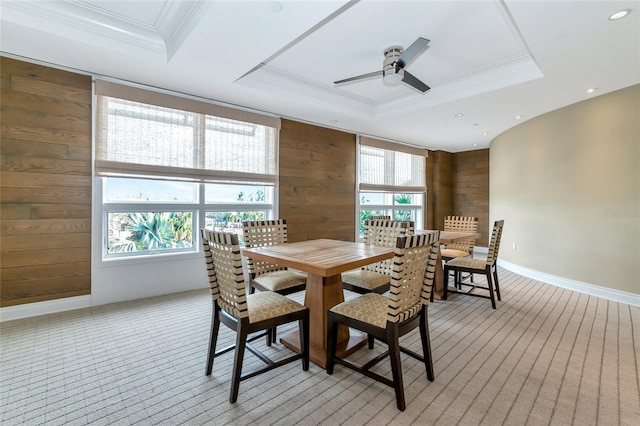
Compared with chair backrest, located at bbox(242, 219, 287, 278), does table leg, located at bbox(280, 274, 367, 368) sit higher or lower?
lower

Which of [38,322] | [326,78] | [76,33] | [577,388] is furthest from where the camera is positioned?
[326,78]

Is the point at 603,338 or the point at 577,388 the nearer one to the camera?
the point at 577,388

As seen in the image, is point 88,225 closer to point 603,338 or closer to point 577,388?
point 577,388

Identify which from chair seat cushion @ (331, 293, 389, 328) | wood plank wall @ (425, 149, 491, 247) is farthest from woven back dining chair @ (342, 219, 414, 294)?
wood plank wall @ (425, 149, 491, 247)

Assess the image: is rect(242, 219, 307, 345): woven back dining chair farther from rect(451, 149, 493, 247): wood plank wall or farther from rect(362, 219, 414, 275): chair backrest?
rect(451, 149, 493, 247): wood plank wall

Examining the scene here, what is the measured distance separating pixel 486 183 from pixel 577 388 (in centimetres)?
621

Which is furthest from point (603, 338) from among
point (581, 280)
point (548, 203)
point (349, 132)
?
point (349, 132)

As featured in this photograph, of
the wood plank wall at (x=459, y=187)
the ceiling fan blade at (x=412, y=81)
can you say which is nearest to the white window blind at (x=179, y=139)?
the ceiling fan blade at (x=412, y=81)

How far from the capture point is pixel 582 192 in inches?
164

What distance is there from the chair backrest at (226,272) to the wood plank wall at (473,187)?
696 centimetres

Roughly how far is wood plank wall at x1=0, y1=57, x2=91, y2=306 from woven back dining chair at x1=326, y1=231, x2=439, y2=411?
10.1 feet

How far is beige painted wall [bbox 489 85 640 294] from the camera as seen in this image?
12.1 ft

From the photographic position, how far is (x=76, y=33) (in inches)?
103

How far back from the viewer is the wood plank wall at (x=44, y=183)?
291 cm
